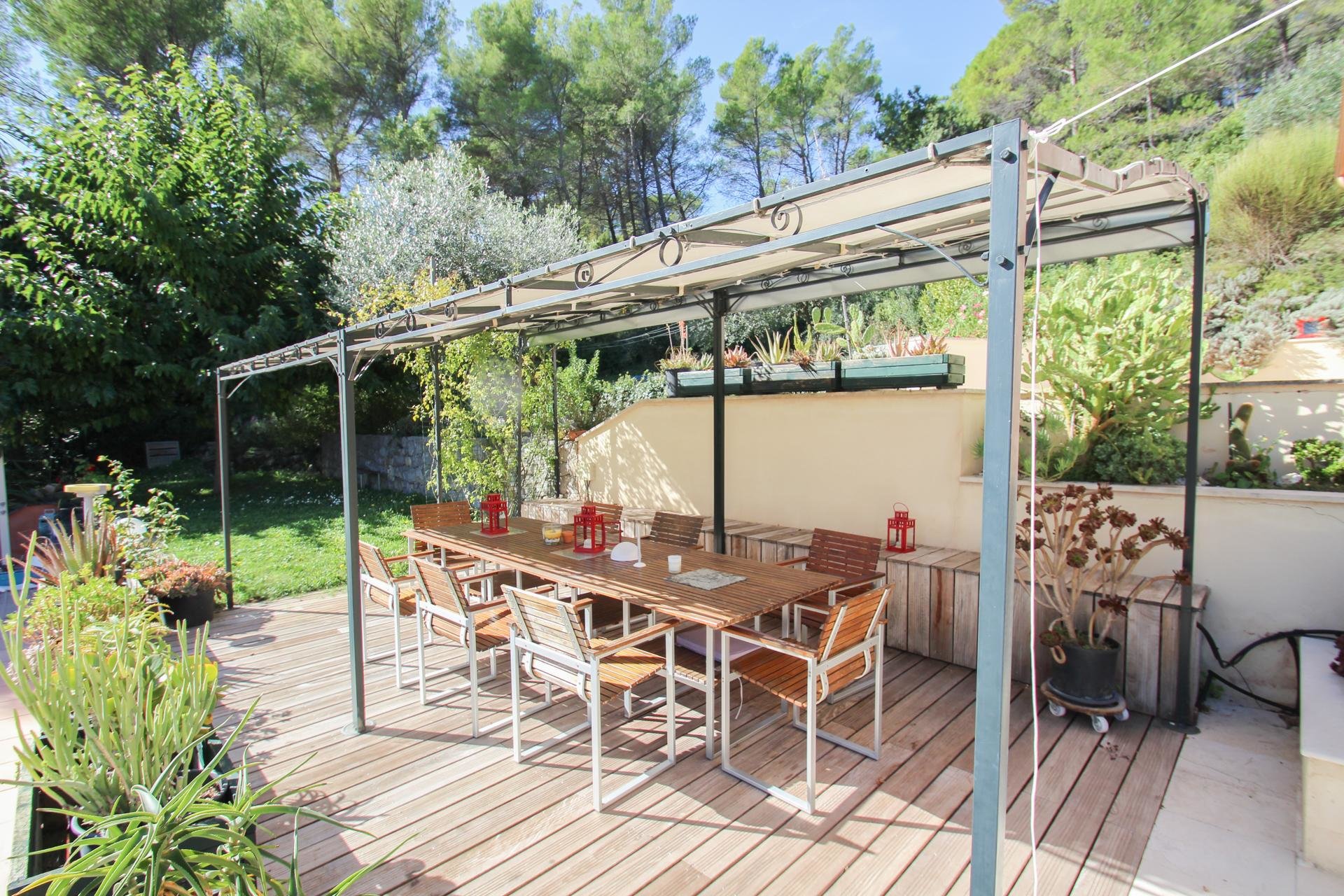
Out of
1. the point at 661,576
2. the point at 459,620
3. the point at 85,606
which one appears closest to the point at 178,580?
the point at 85,606

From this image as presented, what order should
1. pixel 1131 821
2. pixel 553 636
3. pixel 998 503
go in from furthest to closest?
pixel 553 636 < pixel 1131 821 < pixel 998 503

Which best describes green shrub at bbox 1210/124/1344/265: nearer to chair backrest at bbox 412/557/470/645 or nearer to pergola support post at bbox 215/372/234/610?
chair backrest at bbox 412/557/470/645

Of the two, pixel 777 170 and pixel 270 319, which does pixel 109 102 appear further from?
pixel 777 170

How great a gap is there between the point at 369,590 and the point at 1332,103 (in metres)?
16.0

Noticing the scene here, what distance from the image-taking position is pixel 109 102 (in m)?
11.5

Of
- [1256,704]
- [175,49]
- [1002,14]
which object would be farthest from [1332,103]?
Result: [175,49]

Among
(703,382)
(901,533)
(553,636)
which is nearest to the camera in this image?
(553,636)

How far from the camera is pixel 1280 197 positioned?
966cm

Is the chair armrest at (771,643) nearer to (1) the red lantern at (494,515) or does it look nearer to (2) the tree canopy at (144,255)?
(1) the red lantern at (494,515)

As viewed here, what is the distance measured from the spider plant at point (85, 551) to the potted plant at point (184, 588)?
261 millimetres

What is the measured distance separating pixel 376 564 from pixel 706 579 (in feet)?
6.46

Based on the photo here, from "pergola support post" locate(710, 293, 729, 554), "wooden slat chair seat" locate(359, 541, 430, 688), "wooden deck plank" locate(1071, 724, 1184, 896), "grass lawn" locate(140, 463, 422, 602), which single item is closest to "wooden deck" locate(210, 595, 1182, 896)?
"wooden deck plank" locate(1071, 724, 1184, 896)

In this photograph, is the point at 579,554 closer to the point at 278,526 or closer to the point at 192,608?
the point at 192,608

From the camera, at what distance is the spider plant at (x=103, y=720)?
6.04 ft
